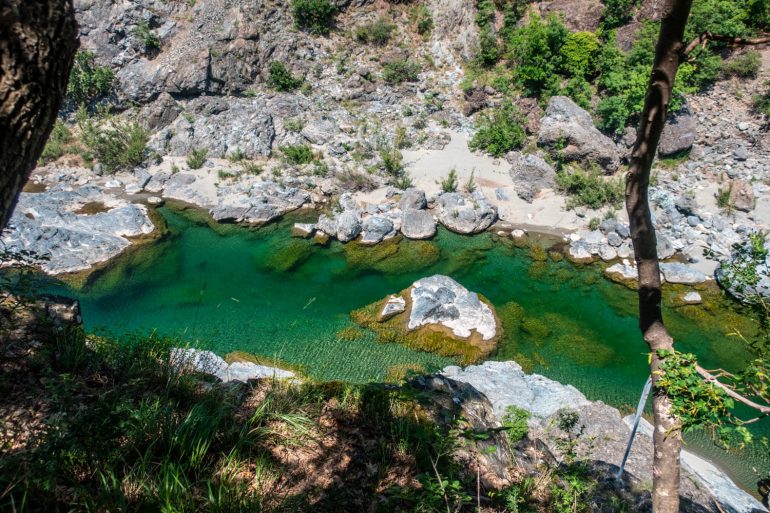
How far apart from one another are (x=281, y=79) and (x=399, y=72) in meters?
5.89

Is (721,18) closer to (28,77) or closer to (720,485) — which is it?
(720,485)

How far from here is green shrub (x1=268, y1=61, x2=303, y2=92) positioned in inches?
800

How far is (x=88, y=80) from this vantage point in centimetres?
1902

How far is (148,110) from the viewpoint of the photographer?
18750mm

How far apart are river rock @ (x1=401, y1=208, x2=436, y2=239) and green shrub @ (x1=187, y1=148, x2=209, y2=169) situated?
8917 mm

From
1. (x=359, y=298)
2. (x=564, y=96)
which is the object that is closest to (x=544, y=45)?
(x=564, y=96)

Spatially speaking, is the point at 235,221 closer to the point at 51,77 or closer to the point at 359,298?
the point at 359,298

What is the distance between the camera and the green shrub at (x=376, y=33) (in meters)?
21.8

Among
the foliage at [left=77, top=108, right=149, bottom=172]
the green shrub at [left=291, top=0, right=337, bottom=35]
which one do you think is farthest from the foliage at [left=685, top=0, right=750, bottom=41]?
the foliage at [left=77, top=108, right=149, bottom=172]

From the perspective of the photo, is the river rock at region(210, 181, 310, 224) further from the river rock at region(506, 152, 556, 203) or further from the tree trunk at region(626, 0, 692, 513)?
the tree trunk at region(626, 0, 692, 513)

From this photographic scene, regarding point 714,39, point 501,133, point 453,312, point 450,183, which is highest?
point 714,39

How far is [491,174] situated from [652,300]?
1356 cm

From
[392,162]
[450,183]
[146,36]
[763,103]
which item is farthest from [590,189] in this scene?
[146,36]

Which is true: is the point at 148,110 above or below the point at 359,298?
above
